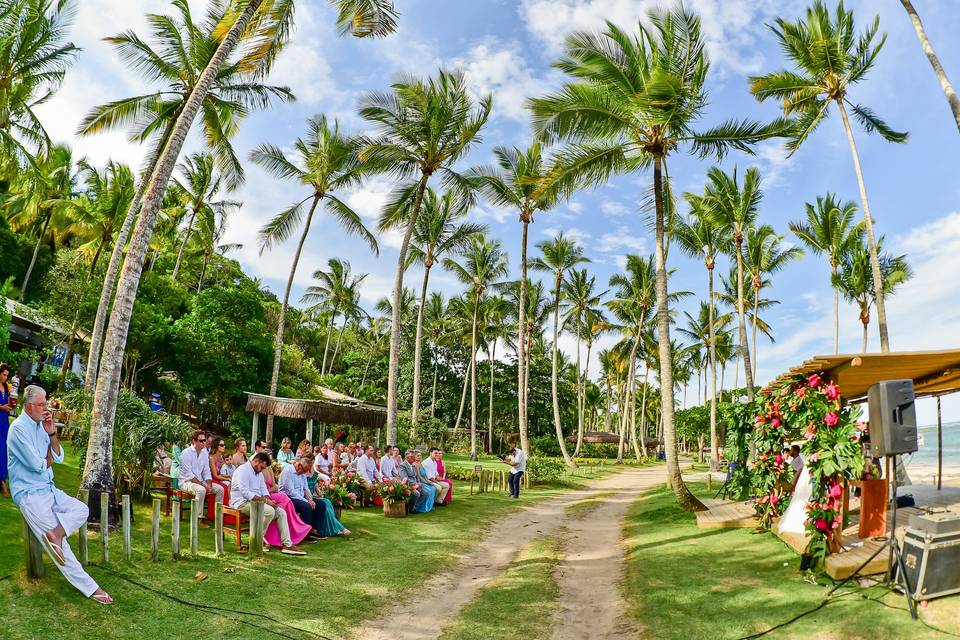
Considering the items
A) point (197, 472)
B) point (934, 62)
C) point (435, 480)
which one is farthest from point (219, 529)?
point (934, 62)

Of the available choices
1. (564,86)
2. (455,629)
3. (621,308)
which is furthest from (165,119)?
(621,308)

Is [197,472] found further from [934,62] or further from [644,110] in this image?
[934,62]

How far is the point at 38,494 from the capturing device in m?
5.54

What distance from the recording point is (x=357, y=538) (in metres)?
9.91

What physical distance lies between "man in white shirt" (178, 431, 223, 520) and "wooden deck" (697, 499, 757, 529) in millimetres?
8285

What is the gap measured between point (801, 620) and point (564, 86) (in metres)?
12.1

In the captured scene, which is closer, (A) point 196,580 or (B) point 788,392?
(A) point 196,580

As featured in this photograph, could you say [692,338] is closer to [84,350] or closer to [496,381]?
[496,381]

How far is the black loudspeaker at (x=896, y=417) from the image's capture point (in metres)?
6.06

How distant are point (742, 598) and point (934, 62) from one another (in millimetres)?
10490

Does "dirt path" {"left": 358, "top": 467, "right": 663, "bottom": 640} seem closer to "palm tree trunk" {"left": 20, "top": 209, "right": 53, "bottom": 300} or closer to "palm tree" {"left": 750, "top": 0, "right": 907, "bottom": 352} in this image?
"palm tree" {"left": 750, "top": 0, "right": 907, "bottom": 352}

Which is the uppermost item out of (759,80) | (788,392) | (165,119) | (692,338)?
(759,80)

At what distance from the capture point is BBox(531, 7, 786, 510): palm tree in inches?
523

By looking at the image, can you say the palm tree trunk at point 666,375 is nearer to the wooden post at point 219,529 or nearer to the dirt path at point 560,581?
the dirt path at point 560,581
